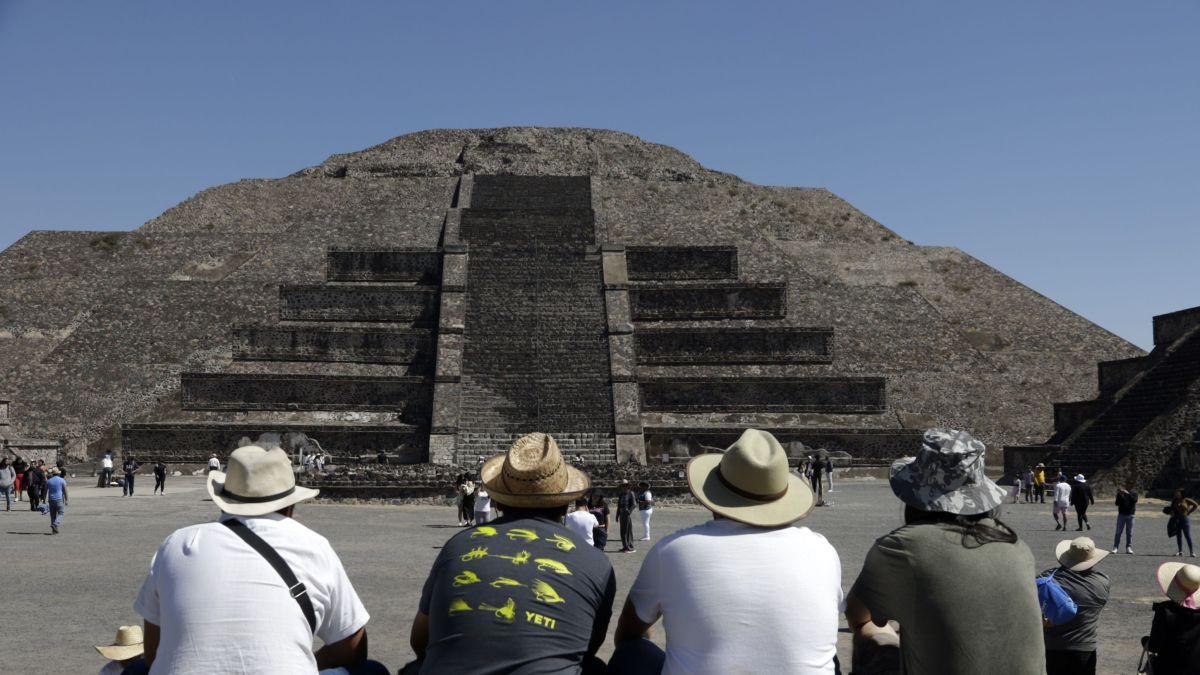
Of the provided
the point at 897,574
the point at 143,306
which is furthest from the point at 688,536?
the point at 143,306

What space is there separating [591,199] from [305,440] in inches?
769

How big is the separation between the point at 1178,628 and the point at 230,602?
3.87m

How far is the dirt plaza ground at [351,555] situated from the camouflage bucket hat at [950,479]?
20.5 inches

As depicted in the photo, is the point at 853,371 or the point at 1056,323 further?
the point at 1056,323

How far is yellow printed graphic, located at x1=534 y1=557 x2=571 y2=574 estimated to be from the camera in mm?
3453

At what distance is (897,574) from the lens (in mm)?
3465

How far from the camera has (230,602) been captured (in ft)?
11.4

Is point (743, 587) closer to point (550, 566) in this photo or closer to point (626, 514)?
point (550, 566)

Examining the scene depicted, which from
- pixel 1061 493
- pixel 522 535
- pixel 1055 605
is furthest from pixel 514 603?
pixel 1061 493

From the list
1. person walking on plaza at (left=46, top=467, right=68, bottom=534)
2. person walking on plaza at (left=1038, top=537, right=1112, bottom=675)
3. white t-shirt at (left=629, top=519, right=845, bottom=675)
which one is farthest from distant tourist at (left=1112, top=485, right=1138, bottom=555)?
person walking on plaza at (left=46, top=467, right=68, bottom=534)

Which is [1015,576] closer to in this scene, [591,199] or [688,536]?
[688,536]

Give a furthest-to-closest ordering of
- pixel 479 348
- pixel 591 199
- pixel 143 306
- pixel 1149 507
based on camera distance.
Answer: pixel 591 199
pixel 143 306
pixel 479 348
pixel 1149 507

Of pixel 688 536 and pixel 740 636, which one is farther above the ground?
pixel 688 536

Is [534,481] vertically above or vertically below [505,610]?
above
